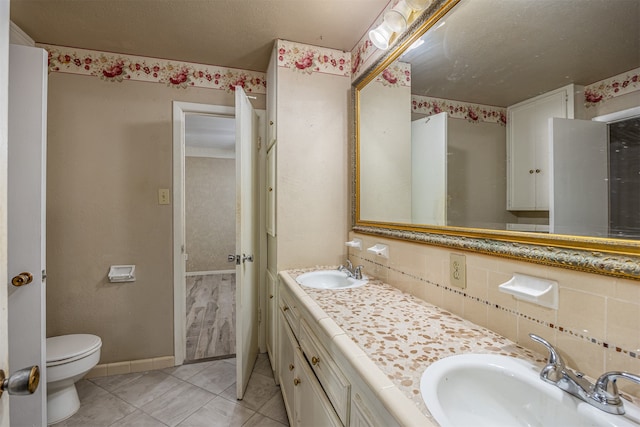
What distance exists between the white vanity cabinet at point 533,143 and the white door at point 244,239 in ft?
4.44

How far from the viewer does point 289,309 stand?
148 cm

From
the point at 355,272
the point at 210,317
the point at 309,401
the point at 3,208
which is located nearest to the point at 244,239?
the point at 355,272

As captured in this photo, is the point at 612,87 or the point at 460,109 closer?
the point at 612,87

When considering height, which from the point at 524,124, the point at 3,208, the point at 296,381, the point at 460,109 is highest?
the point at 460,109

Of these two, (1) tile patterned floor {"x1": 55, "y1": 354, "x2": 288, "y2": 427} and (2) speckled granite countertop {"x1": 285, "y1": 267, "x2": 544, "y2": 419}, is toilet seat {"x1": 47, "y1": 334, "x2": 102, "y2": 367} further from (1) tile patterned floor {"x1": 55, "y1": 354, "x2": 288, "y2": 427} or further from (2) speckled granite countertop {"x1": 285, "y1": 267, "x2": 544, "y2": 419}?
(2) speckled granite countertop {"x1": 285, "y1": 267, "x2": 544, "y2": 419}

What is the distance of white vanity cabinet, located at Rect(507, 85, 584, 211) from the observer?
0.73m

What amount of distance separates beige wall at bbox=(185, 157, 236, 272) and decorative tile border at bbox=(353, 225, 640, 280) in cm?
440

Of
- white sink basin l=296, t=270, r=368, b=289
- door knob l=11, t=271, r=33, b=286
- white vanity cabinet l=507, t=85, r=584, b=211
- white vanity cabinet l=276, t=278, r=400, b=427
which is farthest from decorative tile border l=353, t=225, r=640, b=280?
door knob l=11, t=271, r=33, b=286

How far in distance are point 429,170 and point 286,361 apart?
125cm

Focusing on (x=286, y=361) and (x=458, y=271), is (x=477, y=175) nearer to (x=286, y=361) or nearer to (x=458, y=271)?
(x=458, y=271)

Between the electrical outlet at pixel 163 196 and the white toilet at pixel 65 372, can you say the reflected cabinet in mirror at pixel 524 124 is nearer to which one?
the electrical outlet at pixel 163 196

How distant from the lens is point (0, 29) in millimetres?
572

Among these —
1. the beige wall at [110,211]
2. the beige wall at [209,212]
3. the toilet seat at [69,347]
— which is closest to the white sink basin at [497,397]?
the toilet seat at [69,347]

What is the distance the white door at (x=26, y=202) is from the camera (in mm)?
1288
